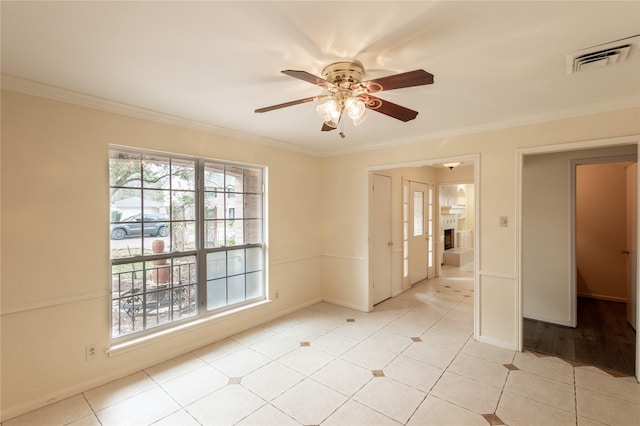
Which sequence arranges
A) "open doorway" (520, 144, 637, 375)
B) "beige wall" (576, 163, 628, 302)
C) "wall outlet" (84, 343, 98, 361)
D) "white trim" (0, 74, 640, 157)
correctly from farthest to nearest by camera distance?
"beige wall" (576, 163, 628, 302)
"open doorway" (520, 144, 637, 375)
"wall outlet" (84, 343, 98, 361)
"white trim" (0, 74, 640, 157)

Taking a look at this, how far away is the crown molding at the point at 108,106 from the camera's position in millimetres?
2184

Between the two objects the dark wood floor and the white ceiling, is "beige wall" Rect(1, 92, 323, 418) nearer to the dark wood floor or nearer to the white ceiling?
the white ceiling

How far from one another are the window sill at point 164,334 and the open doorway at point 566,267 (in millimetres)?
3398

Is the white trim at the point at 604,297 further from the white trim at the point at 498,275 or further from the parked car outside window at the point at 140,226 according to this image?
the parked car outside window at the point at 140,226

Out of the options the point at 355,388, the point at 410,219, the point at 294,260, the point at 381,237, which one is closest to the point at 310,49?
the point at 355,388

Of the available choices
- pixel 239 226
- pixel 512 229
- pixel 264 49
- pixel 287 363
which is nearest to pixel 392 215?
pixel 512 229

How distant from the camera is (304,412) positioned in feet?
7.22

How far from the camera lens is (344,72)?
187 cm

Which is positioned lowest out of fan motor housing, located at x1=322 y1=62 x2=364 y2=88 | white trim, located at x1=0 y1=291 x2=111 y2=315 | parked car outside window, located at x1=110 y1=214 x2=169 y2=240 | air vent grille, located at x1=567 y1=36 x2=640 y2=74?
white trim, located at x1=0 y1=291 x2=111 y2=315

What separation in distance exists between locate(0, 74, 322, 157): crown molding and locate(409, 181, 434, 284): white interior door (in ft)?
11.1

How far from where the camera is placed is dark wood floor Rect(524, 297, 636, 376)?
2895 millimetres

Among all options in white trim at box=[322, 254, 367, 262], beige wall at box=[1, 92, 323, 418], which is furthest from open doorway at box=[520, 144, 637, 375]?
beige wall at box=[1, 92, 323, 418]

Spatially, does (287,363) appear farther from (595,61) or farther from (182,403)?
(595,61)

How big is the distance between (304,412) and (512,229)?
278 centimetres
